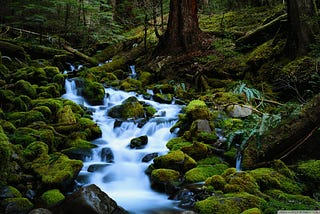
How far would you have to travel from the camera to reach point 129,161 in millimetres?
7680

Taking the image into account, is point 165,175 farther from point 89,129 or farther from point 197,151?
point 89,129

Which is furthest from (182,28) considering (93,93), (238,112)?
(238,112)

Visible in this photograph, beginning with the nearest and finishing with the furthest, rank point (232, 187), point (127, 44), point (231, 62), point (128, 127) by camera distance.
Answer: point (232, 187) < point (128, 127) < point (231, 62) < point (127, 44)

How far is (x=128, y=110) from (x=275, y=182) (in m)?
5.98

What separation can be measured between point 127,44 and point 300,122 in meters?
14.1

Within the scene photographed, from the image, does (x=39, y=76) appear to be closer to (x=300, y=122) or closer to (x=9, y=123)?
(x=9, y=123)

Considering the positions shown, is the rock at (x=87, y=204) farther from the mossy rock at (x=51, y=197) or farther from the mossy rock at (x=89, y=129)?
the mossy rock at (x=89, y=129)

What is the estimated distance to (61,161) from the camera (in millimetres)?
6289

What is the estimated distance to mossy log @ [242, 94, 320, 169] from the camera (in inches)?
214

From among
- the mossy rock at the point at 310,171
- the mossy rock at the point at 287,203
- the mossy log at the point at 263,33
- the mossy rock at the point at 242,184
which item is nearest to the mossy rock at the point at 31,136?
the mossy rock at the point at 242,184

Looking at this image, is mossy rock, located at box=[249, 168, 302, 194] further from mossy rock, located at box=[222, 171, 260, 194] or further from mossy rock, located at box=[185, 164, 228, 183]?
mossy rock, located at box=[185, 164, 228, 183]

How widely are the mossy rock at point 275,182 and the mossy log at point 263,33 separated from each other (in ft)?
26.5

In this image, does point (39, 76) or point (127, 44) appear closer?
point (39, 76)

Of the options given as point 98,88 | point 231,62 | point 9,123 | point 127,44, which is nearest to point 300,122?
point 9,123
